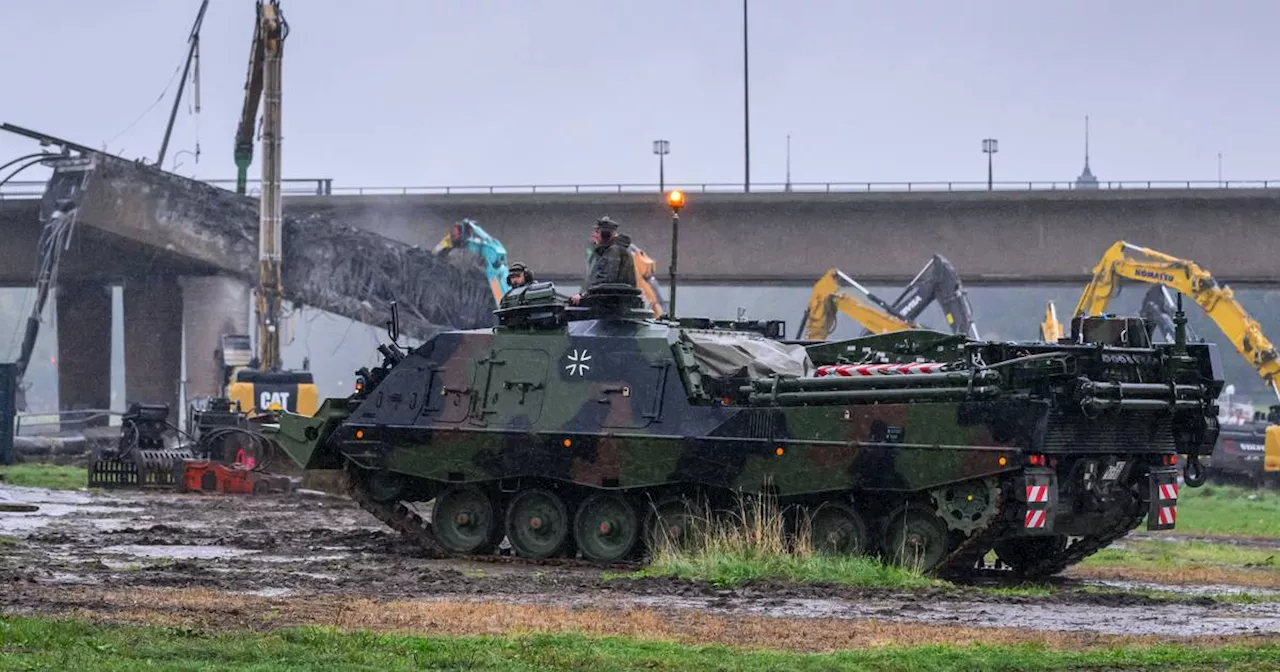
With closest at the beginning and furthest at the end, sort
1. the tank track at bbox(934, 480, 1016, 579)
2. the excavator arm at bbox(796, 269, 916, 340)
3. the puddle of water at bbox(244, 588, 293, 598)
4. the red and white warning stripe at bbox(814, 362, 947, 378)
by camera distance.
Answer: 1. the puddle of water at bbox(244, 588, 293, 598)
2. the tank track at bbox(934, 480, 1016, 579)
3. the red and white warning stripe at bbox(814, 362, 947, 378)
4. the excavator arm at bbox(796, 269, 916, 340)

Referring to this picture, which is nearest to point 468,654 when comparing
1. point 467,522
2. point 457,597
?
point 457,597

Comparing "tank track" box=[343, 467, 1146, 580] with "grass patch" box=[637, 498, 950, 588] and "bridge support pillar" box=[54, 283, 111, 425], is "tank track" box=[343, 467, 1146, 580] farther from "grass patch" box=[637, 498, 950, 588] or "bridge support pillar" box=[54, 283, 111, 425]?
"bridge support pillar" box=[54, 283, 111, 425]

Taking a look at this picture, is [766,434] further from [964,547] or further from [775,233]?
[775,233]

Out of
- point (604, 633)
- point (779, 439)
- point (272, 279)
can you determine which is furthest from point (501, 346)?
point (272, 279)

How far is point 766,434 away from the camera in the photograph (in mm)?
20875

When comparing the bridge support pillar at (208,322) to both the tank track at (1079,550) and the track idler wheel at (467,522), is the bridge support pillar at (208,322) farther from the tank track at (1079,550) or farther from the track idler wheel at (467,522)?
the tank track at (1079,550)

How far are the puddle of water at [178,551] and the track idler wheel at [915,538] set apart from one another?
261 inches

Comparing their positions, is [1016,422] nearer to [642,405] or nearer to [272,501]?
[642,405]

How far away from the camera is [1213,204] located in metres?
53.8

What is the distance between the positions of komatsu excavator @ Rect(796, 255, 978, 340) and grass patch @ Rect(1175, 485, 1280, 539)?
608 centimetres

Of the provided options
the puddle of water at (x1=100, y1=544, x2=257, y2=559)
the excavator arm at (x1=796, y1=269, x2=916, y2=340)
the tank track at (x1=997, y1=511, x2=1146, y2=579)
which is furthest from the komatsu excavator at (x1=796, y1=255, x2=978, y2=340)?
the puddle of water at (x1=100, y1=544, x2=257, y2=559)

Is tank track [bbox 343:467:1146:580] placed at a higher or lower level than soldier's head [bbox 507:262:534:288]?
lower

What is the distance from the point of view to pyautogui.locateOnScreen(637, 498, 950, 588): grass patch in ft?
60.6

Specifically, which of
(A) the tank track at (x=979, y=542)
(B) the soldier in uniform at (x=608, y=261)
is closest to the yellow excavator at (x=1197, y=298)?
(B) the soldier in uniform at (x=608, y=261)
